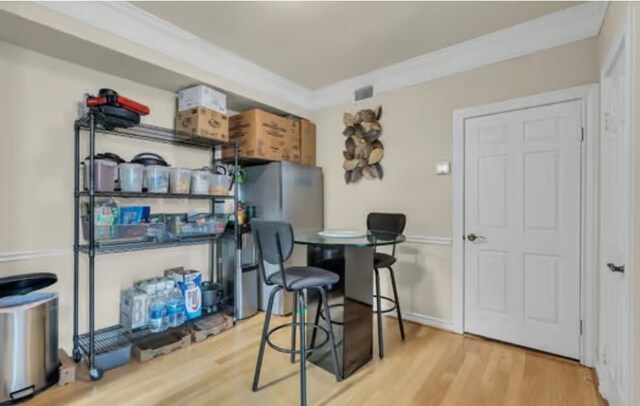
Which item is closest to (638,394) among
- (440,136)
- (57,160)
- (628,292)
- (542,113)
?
(628,292)

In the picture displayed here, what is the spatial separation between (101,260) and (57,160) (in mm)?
833

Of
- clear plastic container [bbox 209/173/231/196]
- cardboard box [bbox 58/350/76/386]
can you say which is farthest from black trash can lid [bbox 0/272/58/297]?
clear plastic container [bbox 209/173/231/196]

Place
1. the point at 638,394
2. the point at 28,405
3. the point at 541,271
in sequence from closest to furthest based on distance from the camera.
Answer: the point at 638,394
the point at 28,405
the point at 541,271

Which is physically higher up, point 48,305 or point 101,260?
point 101,260

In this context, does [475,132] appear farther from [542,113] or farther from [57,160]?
[57,160]

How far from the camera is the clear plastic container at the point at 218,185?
299cm

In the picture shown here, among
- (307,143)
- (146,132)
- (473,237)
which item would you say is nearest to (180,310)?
(146,132)

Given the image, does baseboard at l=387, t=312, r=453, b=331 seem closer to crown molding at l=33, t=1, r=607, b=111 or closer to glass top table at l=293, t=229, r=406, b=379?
glass top table at l=293, t=229, r=406, b=379

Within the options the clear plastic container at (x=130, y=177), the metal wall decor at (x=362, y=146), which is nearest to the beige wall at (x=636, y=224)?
the metal wall decor at (x=362, y=146)

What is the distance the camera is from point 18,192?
7.06 ft

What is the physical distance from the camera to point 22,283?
192cm

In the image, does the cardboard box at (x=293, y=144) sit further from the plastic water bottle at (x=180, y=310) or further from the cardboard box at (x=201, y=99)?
the plastic water bottle at (x=180, y=310)

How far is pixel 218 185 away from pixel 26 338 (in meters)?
1.70

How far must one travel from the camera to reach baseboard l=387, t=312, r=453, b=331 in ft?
9.62
